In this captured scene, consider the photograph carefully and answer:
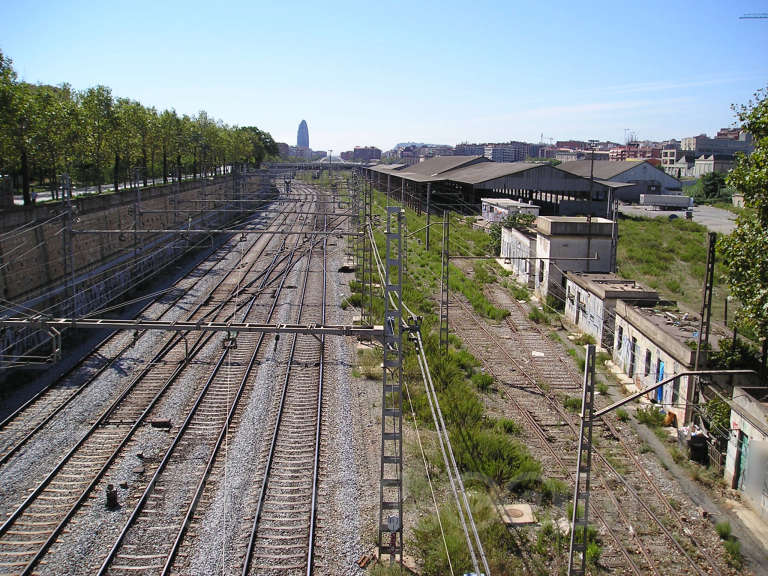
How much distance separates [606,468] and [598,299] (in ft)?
26.0

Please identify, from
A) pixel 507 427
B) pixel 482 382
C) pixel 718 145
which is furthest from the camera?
pixel 718 145

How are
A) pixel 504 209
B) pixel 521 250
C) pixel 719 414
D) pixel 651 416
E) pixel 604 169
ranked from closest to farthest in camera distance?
pixel 719 414
pixel 651 416
pixel 521 250
pixel 504 209
pixel 604 169

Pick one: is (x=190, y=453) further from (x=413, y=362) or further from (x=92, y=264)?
(x=92, y=264)

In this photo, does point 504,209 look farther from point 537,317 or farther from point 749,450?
point 749,450

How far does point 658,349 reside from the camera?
1406cm

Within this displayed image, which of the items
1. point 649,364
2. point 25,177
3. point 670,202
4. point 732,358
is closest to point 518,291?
point 649,364

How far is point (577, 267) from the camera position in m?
22.7

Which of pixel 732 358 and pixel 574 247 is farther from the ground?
pixel 574 247

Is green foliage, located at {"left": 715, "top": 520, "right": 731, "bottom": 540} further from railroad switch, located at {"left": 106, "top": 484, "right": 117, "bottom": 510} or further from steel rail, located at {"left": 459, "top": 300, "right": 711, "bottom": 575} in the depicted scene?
railroad switch, located at {"left": 106, "top": 484, "right": 117, "bottom": 510}

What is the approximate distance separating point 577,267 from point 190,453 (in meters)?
16.1

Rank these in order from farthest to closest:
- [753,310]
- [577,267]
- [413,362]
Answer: [577,267] < [413,362] < [753,310]

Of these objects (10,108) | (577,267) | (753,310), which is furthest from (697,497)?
(10,108)

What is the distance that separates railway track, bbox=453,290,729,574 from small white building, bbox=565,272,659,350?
1532 mm

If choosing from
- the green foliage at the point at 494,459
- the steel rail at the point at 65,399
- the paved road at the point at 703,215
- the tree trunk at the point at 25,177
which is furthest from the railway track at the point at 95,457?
the paved road at the point at 703,215
